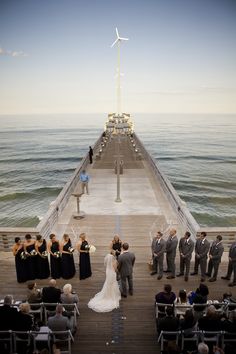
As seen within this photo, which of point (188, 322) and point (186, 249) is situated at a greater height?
point (186, 249)

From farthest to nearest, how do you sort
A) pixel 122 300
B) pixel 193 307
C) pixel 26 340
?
pixel 122 300 → pixel 193 307 → pixel 26 340

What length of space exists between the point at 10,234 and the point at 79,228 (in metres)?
3.20

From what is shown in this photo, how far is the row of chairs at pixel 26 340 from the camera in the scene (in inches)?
255

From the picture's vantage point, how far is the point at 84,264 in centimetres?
990

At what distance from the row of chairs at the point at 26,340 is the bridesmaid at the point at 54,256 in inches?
121

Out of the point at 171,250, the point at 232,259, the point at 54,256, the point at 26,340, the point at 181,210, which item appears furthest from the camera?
the point at 181,210

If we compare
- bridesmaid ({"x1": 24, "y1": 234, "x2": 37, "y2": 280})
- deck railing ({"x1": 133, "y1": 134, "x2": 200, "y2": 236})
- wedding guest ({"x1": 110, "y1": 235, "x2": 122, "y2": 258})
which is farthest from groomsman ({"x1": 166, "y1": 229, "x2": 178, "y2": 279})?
bridesmaid ({"x1": 24, "y1": 234, "x2": 37, "y2": 280})

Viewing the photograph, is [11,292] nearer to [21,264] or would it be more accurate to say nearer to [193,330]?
[21,264]

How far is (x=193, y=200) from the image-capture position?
36.4 metres

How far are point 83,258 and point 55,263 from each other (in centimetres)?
88

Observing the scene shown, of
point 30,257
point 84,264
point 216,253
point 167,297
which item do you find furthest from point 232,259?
point 30,257

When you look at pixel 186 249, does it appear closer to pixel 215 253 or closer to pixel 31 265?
pixel 215 253

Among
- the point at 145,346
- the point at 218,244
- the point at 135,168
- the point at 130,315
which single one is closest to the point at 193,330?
the point at 145,346

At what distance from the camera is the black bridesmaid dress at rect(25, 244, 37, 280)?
9.71 meters
